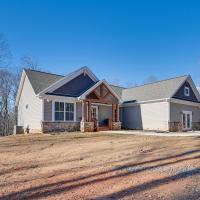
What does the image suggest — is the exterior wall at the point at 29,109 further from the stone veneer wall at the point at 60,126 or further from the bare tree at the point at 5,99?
the bare tree at the point at 5,99

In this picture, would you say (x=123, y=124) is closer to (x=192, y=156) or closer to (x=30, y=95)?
(x=30, y=95)

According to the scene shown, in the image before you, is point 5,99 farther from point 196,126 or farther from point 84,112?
point 196,126

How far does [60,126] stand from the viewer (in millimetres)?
19688

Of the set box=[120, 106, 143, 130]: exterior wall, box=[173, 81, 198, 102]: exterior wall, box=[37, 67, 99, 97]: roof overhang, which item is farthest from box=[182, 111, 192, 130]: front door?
box=[37, 67, 99, 97]: roof overhang

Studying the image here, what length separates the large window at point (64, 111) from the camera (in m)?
19.8

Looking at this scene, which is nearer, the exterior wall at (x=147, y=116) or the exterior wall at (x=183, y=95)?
the exterior wall at (x=147, y=116)

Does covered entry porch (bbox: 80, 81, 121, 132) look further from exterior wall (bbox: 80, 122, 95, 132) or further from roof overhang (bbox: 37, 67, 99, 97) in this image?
roof overhang (bbox: 37, 67, 99, 97)

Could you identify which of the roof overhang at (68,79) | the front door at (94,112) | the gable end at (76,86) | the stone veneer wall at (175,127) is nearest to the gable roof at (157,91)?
the stone veneer wall at (175,127)

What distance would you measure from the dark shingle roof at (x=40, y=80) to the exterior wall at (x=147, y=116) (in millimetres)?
8294

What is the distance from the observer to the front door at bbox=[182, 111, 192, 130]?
82.4 feet

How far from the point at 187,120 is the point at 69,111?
12.5 metres

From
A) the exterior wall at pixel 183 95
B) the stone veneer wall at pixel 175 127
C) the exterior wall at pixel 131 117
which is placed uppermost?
the exterior wall at pixel 183 95

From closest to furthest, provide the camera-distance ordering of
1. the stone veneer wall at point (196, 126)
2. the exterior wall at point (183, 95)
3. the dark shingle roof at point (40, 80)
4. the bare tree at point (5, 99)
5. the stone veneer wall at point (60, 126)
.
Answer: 1. the stone veneer wall at point (60, 126)
2. the dark shingle roof at point (40, 80)
3. the exterior wall at point (183, 95)
4. the stone veneer wall at point (196, 126)
5. the bare tree at point (5, 99)

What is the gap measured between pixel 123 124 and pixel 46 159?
1840cm
